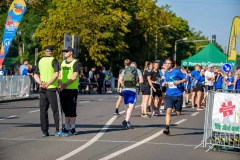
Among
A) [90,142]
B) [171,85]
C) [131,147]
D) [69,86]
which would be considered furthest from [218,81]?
[131,147]

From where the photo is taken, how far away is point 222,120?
11133 mm

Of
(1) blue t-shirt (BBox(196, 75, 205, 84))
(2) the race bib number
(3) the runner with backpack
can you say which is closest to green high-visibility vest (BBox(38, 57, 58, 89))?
(2) the race bib number

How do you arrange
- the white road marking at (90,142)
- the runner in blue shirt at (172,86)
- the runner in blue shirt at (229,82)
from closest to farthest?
the white road marking at (90,142)
the runner in blue shirt at (172,86)
the runner in blue shirt at (229,82)

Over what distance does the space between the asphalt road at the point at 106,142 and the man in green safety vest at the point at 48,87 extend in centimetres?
30

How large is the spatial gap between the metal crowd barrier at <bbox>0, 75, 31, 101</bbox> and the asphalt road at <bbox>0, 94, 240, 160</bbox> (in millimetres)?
10365

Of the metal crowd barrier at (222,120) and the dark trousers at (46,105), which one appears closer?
the metal crowd barrier at (222,120)

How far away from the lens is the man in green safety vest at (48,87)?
1256 centimetres

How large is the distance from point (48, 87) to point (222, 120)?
11.7 feet

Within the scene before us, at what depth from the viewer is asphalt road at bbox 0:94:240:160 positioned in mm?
10017

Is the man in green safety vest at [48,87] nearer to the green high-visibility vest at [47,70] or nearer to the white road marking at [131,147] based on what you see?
the green high-visibility vest at [47,70]

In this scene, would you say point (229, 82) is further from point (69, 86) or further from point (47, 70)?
point (47, 70)

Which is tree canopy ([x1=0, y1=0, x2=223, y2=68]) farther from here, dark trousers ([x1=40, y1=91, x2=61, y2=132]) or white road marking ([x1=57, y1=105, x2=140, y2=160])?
dark trousers ([x1=40, y1=91, x2=61, y2=132])

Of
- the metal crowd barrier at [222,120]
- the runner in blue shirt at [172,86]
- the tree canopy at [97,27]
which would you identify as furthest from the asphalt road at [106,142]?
the tree canopy at [97,27]

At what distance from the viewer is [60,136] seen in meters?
12.7
